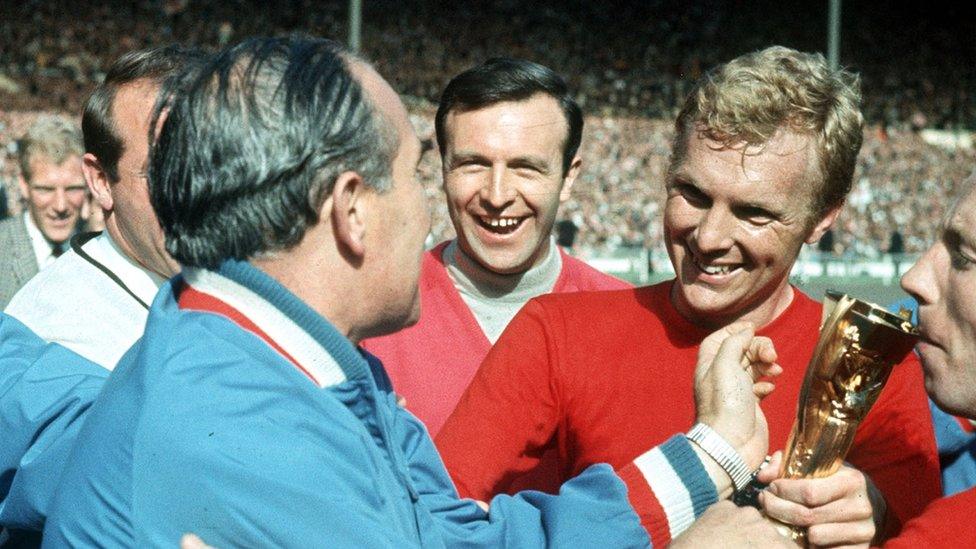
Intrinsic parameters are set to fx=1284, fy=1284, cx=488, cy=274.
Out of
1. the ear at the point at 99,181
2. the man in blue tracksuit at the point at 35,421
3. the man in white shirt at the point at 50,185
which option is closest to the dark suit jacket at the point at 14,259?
the man in white shirt at the point at 50,185

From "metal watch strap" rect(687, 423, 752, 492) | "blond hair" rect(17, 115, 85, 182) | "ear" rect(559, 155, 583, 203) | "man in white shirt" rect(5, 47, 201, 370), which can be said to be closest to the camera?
"metal watch strap" rect(687, 423, 752, 492)

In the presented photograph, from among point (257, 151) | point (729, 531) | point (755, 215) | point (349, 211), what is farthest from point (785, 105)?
point (257, 151)

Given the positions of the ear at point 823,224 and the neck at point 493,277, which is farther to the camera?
the neck at point 493,277

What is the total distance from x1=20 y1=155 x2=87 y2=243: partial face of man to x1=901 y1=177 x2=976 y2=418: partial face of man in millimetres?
5214

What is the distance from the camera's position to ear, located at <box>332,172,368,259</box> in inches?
73.0

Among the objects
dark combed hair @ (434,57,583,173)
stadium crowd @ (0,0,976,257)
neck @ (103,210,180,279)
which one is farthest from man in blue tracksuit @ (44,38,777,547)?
stadium crowd @ (0,0,976,257)

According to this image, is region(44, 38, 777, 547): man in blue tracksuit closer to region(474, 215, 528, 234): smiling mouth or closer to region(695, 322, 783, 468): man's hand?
region(695, 322, 783, 468): man's hand

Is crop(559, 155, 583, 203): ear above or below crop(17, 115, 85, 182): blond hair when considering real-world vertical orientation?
above

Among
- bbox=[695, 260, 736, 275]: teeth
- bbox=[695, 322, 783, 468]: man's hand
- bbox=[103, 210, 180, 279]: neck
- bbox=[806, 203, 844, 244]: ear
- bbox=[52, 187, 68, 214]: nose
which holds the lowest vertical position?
bbox=[52, 187, 68, 214]: nose

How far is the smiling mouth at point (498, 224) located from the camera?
378cm

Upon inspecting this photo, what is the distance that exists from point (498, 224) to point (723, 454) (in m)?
1.80

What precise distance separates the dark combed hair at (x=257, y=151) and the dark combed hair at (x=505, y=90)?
199 centimetres

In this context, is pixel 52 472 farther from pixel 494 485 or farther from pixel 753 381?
pixel 753 381

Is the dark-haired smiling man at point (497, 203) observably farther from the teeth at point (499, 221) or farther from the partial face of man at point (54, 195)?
the partial face of man at point (54, 195)
